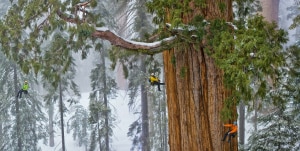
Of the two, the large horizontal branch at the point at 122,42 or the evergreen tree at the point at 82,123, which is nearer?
the large horizontal branch at the point at 122,42

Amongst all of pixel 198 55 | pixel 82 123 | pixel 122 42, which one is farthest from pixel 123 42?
pixel 82 123

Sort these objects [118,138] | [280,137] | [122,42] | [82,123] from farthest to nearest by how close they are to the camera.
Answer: [118,138], [82,123], [280,137], [122,42]

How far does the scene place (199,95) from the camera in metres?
3.81

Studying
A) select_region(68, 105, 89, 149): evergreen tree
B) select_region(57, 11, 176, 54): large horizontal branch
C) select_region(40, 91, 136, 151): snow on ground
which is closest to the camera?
select_region(57, 11, 176, 54): large horizontal branch

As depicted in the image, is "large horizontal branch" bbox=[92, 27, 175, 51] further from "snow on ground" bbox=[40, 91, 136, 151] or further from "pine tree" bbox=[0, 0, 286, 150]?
"snow on ground" bbox=[40, 91, 136, 151]

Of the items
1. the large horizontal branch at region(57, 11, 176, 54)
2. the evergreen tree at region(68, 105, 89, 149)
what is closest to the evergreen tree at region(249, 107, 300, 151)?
the large horizontal branch at region(57, 11, 176, 54)

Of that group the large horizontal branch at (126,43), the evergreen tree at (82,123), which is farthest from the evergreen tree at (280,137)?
the evergreen tree at (82,123)

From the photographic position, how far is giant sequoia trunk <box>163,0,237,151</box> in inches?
147

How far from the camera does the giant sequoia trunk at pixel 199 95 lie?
374 centimetres

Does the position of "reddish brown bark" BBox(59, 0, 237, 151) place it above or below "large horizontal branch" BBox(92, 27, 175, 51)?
below

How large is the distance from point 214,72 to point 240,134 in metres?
14.4

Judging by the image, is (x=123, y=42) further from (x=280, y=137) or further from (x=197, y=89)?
(x=280, y=137)

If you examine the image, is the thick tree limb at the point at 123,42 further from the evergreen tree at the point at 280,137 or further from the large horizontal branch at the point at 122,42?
the evergreen tree at the point at 280,137

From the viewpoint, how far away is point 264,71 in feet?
9.95
